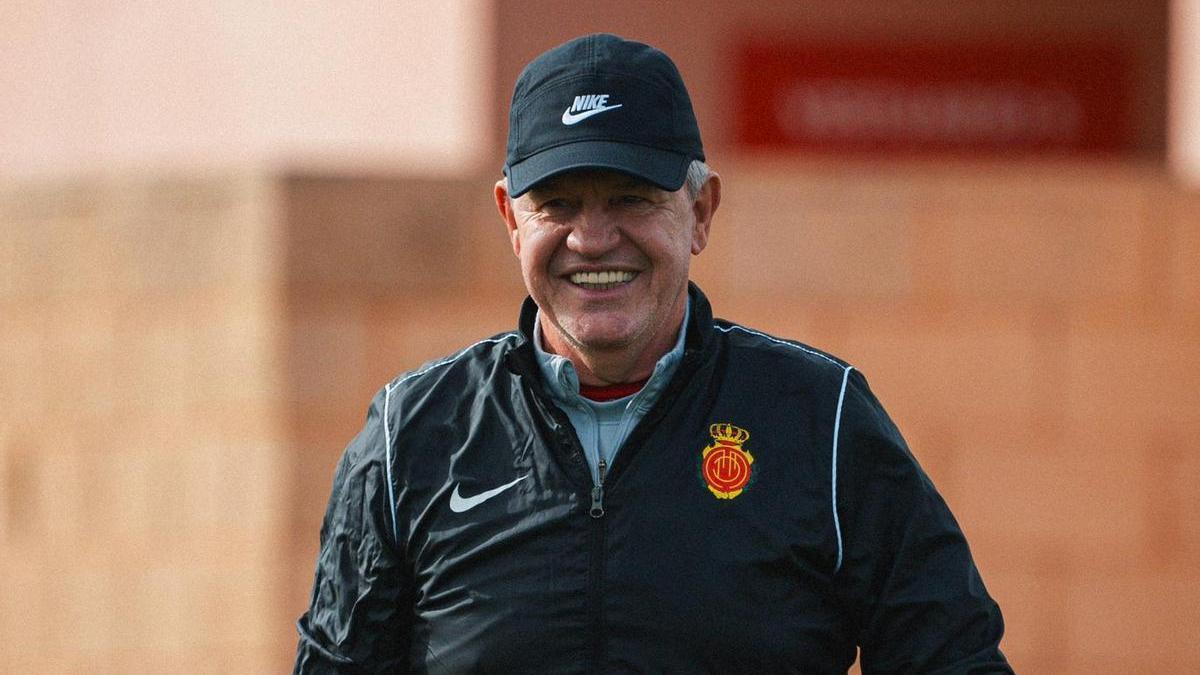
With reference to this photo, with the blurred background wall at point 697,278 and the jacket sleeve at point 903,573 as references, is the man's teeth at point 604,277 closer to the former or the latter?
the jacket sleeve at point 903,573

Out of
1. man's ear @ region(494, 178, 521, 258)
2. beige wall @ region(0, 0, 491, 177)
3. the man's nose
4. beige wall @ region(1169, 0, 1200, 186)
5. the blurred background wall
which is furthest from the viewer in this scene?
beige wall @ region(0, 0, 491, 177)

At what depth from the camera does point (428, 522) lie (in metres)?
3.08

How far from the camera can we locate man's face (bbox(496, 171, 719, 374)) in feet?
10.0

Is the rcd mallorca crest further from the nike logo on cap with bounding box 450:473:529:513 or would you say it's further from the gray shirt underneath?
the nike logo on cap with bounding box 450:473:529:513

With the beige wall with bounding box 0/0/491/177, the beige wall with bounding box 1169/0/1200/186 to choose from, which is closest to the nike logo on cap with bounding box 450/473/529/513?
the beige wall with bounding box 0/0/491/177

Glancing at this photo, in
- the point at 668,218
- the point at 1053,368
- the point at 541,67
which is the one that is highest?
the point at 541,67

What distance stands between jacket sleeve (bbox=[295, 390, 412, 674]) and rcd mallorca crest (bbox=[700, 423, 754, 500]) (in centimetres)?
48

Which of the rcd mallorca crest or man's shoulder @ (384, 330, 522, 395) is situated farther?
man's shoulder @ (384, 330, 522, 395)

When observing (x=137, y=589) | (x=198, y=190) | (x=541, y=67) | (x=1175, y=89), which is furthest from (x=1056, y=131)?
(x=541, y=67)

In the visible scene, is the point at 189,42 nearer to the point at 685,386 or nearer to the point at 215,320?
the point at 215,320

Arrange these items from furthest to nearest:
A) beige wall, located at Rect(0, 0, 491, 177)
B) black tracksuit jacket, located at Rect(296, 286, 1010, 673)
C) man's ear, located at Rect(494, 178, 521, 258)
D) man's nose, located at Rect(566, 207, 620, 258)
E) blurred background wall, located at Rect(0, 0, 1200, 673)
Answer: beige wall, located at Rect(0, 0, 491, 177) → blurred background wall, located at Rect(0, 0, 1200, 673) → man's ear, located at Rect(494, 178, 521, 258) → man's nose, located at Rect(566, 207, 620, 258) → black tracksuit jacket, located at Rect(296, 286, 1010, 673)

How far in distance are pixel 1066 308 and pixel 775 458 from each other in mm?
3436

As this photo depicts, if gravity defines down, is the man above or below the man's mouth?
below

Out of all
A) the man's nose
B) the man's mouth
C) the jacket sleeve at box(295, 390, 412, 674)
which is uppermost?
the man's nose
